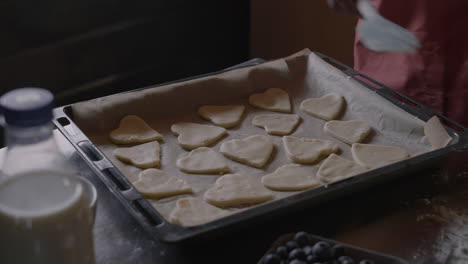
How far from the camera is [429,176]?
3.97 feet

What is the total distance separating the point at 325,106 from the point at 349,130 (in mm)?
112

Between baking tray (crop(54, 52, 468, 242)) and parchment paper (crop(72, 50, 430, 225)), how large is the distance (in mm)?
64

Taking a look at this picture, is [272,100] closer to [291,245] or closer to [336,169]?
[336,169]

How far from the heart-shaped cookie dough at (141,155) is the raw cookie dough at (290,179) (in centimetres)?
26

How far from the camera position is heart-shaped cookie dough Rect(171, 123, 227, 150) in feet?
4.69

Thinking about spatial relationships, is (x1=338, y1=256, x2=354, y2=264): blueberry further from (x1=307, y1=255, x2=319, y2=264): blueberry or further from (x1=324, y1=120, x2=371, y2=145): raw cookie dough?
(x1=324, y1=120, x2=371, y2=145): raw cookie dough

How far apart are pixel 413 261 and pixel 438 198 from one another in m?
0.21

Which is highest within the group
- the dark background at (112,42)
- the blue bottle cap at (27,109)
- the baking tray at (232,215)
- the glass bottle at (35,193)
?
the blue bottle cap at (27,109)

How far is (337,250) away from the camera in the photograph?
862 millimetres

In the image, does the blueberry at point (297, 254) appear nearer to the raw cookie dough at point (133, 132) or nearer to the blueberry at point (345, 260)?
the blueberry at point (345, 260)

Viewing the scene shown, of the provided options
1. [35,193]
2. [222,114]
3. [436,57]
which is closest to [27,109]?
[35,193]

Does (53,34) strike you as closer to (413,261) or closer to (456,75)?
(456,75)

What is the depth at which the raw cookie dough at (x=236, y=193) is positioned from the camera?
1185 millimetres

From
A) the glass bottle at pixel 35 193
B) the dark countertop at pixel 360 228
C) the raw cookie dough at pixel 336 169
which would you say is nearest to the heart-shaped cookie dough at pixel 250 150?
the raw cookie dough at pixel 336 169
